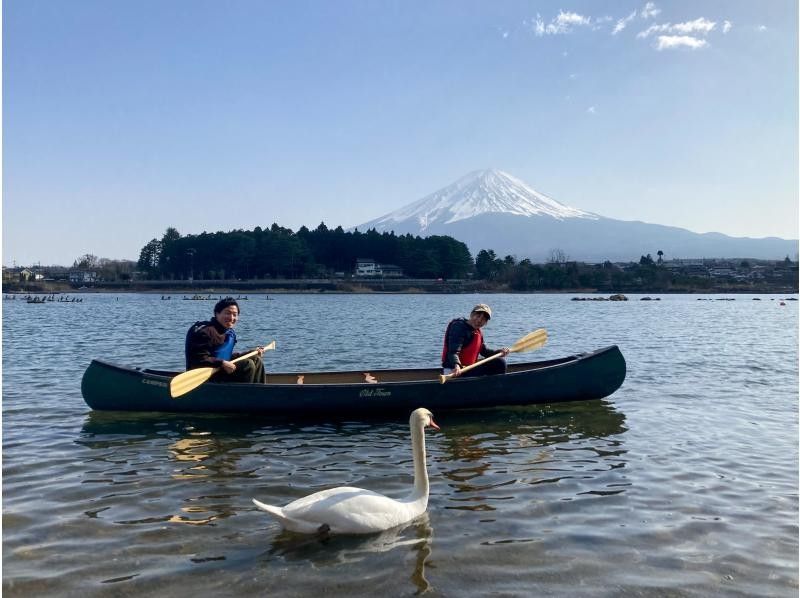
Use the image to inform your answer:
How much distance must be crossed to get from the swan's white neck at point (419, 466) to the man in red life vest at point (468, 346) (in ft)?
17.0

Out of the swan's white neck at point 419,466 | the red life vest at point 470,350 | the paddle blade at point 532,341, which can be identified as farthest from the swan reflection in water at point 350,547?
the paddle blade at point 532,341

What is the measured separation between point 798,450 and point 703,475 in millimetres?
2866

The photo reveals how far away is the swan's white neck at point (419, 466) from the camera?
7.88 m

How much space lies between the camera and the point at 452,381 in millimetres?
13305

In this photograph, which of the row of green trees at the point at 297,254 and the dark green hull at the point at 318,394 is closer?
the dark green hull at the point at 318,394

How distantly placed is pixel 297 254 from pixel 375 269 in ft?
71.4

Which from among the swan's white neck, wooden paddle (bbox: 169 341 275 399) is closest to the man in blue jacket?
wooden paddle (bbox: 169 341 275 399)

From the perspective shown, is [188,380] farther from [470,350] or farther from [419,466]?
[419,466]

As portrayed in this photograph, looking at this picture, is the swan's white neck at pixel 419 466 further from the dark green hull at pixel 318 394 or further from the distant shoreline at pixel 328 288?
the distant shoreline at pixel 328 288

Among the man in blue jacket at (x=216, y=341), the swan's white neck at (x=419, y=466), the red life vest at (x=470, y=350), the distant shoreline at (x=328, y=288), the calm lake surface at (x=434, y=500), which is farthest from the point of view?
the distant shoreline at (x=328, y=288)

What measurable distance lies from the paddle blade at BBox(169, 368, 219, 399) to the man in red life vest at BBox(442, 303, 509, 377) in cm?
459

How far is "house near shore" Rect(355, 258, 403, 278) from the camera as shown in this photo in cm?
17738

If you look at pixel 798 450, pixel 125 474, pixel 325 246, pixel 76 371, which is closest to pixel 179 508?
pixel 125 474

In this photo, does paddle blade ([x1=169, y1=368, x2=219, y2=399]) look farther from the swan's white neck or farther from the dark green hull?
the swan's white neck
